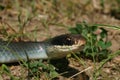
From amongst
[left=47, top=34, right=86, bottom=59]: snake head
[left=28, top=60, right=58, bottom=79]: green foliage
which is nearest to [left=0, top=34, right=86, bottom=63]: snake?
[left=47, top=34, right=86, bottom=59]: snake head

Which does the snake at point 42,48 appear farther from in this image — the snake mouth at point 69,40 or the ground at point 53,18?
the ground at point 53,18

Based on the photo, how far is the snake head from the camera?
4.23m

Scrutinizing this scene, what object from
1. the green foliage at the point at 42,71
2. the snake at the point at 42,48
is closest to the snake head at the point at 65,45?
the snake at the point at 42,48

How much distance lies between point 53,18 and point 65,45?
1.75m

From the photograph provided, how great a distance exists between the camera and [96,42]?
475 cm

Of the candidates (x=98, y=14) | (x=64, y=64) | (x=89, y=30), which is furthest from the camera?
(x=98, y=14)

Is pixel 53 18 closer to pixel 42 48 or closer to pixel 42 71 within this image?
pixel 42 48

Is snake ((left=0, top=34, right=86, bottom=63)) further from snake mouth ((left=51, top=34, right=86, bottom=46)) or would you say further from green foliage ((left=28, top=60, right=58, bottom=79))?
green foliage ((left=28, top=60, right=58, bottom=79))

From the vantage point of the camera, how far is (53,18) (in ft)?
19.9

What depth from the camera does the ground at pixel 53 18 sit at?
17.0ft

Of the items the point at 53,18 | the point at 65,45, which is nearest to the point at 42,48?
the point at 65,45

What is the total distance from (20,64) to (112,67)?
1.08 meters

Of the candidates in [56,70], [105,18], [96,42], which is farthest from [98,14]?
[56,70]

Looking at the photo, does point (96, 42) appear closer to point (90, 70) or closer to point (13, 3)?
point (90, 70)
